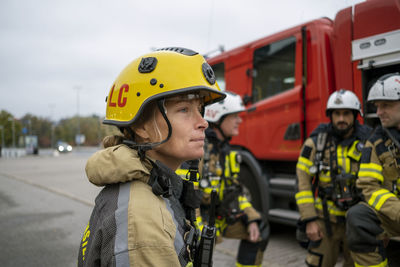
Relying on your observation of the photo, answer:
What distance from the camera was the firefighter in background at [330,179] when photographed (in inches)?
118

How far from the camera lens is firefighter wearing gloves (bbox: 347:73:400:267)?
7.93ft

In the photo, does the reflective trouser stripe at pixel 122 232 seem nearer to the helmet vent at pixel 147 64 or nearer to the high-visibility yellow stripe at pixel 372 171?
the helmet vent at pixel 147 64

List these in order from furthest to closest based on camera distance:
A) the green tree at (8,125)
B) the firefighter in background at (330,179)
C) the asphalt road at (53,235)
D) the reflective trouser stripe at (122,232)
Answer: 1. the green tree at (8,125)
2. the asphalt road at (53,235)
3. the firefighter in background at (330,179)
4. the reflective trouser stripe at (122,232)

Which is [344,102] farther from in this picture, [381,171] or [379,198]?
[379,198]

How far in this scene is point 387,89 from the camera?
2627 mm

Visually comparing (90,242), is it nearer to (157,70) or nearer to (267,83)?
(157,70)

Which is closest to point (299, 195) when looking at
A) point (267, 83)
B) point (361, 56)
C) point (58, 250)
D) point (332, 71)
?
point (361, 56)

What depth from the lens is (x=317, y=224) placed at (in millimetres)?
3064

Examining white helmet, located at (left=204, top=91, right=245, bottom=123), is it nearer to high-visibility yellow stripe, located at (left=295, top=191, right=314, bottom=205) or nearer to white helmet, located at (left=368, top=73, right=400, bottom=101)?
high-visibility yellow stripe, located at (left=295, top=191, right=314, bottom=205)

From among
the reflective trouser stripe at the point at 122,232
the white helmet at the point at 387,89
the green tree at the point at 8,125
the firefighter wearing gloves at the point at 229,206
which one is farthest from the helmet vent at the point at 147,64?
the green tree at the point at 8,125

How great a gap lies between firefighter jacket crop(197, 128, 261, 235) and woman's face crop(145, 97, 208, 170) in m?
1.55

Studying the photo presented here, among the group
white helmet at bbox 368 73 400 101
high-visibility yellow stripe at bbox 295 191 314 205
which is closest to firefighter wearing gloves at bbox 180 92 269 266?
high-visibility yellow stripe at bbox 295 191 314 205

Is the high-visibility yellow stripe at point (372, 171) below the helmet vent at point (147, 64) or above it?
below

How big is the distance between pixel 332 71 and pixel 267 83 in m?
1.00
